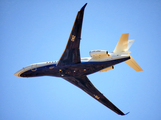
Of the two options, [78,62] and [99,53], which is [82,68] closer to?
[78,62]

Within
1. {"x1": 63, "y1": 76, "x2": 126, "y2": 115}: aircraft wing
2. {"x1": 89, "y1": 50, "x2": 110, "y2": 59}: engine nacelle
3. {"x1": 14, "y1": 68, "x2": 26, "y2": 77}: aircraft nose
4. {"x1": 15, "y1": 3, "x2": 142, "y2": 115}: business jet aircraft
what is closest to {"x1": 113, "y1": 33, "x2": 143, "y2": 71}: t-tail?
{"x1": 15, "y1": 3, "x2": 142, "y2": 115}: business jet aircraft

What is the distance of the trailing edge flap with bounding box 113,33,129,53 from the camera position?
21.3 metres

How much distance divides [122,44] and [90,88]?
9.23 m

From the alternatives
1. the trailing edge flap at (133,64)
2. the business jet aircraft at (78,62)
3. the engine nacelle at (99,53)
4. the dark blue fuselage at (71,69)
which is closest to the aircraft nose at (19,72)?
the business jet aircraft at (78,62)

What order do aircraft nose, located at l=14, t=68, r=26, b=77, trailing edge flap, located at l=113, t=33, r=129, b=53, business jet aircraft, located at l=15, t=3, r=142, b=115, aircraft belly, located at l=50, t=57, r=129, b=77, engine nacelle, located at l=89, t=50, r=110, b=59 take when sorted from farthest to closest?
aircraft nose, located at l=14, t=68, r=26, b=77
aircraft belly, located at l=50, t=57, r=129, b=77
engine nacelle, located at l=89, t=50, r=110, b=59
trailing edge flap, located at l=113, t=33, r=129, b=53
business jet aircraft, located at l=15, t=3, r=142, b=115

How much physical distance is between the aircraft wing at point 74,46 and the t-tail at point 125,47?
4.75 m

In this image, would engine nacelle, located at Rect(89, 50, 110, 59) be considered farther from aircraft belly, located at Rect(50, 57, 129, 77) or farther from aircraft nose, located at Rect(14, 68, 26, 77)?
aircraft nose, located at Rect(14, 68, 26, 77)

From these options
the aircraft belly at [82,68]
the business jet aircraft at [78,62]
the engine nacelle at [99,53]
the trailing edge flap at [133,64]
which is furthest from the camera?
the trailing edge flap at [133,64]

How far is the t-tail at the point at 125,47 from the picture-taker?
21458mm

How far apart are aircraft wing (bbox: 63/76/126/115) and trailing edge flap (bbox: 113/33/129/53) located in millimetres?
6885

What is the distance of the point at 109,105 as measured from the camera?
2884 cm

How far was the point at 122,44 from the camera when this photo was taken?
21.9 metres

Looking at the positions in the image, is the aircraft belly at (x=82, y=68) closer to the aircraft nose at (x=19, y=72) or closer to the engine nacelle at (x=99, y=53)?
the engine nacelle at (x=99, y=53)

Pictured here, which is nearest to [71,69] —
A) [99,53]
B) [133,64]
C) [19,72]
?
[99,53]
